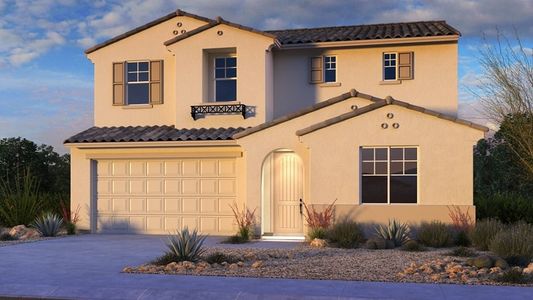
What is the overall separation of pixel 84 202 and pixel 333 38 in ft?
32.5

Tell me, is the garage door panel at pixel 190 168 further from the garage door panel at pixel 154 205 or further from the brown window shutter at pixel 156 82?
the brown window shutter at pixel 156 82

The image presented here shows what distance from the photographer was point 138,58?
21828mm

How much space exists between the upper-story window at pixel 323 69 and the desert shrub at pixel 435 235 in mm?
6824

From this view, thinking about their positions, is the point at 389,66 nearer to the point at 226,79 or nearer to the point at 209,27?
the point at 226,79

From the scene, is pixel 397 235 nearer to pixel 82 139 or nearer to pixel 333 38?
pixel 333 38

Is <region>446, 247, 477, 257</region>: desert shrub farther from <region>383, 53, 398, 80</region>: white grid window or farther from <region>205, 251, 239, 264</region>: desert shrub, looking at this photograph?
<region>383, 53, 398, 80</region>: white grid window

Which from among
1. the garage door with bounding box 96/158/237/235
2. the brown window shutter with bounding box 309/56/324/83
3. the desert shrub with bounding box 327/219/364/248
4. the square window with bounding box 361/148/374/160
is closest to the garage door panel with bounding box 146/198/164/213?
the garage door with bounding box 96/158/237/235

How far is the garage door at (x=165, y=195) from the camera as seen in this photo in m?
19.8

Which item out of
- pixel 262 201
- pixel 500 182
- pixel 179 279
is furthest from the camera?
pixel 500 182

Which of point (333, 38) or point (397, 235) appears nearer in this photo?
point (397, 235)

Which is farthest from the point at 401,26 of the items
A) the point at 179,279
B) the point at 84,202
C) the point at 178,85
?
the point at 179,279

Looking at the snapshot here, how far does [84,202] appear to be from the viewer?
2067 cm

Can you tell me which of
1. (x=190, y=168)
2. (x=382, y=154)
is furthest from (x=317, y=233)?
(x=190, y=168)

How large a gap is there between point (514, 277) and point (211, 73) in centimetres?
1292
